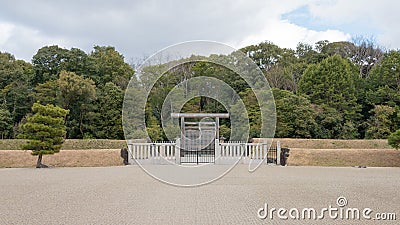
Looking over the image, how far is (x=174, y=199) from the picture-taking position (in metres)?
5.98

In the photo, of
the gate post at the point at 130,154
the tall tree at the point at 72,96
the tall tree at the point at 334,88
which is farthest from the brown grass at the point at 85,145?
the tall tree at the point at 334,88

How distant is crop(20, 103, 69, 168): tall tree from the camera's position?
11852 mm

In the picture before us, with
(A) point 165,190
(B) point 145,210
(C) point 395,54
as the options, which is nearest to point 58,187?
(A) point 165,190

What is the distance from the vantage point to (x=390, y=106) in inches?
907

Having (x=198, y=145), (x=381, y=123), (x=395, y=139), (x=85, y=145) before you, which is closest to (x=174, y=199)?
(x=198, y=145)

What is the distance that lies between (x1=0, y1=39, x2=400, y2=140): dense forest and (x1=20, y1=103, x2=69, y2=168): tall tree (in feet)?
23.8

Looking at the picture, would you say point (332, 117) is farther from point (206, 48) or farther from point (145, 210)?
point (145, 210)

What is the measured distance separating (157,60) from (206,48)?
1.82 metres

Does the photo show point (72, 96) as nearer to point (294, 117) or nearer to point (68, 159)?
point (68, 159)

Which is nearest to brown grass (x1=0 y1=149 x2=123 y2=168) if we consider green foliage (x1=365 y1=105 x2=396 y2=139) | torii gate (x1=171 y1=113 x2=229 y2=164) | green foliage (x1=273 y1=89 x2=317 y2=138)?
torii gate (x1=171 y1=113 x2=229 y2=164)

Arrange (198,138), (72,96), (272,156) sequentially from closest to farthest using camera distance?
(272,156) → (198,138) → (72,96)

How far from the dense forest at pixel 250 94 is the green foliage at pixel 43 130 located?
23.8 ft

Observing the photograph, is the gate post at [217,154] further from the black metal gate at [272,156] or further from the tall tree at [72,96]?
the tall tree at [72,96]

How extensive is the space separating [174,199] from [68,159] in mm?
9228
